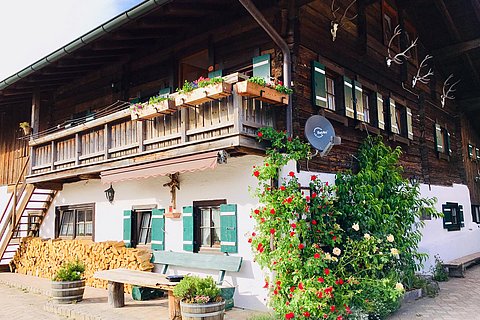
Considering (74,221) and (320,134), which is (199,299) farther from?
(74,221)

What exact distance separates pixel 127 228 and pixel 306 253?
195 inches

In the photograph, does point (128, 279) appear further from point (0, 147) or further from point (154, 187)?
point (0, 147)

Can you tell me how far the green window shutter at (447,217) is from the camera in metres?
13.3

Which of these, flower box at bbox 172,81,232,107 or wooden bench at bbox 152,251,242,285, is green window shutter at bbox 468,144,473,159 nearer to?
wooden bench at bbox 152,251,242,285

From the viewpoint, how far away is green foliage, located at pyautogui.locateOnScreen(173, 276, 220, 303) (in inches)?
246

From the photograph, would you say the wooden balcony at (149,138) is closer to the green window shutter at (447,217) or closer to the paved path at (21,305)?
the paved path at (21,305)

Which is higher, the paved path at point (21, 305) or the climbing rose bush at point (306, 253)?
the climbing rose bush at point (306, 253)

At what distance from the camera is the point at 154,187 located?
973cm

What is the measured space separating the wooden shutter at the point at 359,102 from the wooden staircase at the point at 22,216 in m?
9.26

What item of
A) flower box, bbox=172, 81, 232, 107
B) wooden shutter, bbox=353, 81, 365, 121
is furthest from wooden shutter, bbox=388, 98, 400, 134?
flower box, bbox=172, 81, 232, 107

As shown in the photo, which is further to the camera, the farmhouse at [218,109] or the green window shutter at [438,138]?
the green window shutter at [438,138]

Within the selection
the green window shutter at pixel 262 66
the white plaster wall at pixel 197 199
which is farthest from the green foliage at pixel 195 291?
the green window shutter at pixel 262 66

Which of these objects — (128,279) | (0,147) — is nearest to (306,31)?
(128,279)

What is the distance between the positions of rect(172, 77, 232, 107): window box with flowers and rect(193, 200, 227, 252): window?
2.13 meters
